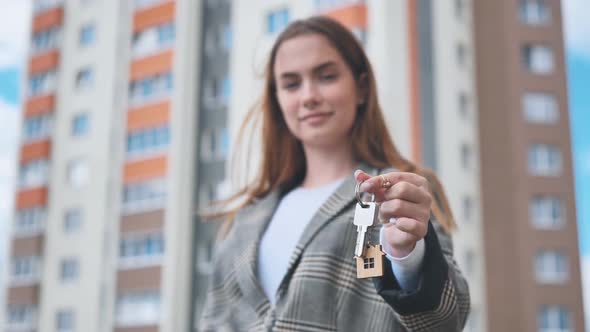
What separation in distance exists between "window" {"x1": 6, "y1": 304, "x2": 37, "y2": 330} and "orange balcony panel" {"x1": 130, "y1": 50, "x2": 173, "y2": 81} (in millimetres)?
5684

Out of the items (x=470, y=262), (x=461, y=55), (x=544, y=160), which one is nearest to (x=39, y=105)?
(x=461, y=55)

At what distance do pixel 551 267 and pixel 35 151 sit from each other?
1163 cm

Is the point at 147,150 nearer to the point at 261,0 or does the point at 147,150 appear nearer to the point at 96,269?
the point at 96,269

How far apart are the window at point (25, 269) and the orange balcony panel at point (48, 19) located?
18.1 ft

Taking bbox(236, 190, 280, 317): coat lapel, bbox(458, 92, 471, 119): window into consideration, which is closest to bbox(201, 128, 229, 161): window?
bbox(458, 92, 471, 119): window

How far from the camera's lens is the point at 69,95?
1656cm

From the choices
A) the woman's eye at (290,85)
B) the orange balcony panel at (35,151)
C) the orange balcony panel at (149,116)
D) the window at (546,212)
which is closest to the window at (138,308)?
the orange balcony panel at (149,116)

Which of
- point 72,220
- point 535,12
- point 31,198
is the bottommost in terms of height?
point 72,220

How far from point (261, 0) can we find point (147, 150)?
12.9 ft

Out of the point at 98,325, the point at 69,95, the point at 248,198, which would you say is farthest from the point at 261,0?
the point at 248,198

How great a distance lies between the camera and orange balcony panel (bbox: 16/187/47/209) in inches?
648

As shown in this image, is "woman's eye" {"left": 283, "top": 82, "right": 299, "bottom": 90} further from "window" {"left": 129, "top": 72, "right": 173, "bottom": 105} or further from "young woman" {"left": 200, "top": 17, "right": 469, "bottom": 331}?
"window" {"left": 129, "top": 72, "right": 173, "bottom": 105}

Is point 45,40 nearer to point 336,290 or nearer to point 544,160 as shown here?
point 544,160

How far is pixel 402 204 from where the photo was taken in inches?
33.8
